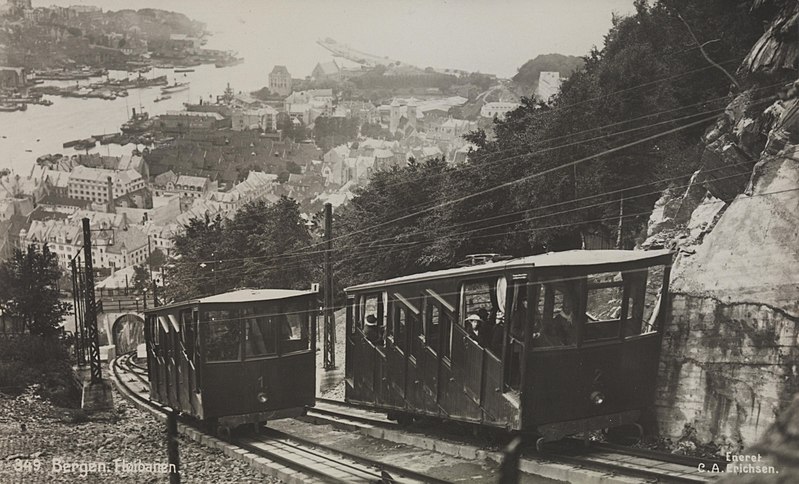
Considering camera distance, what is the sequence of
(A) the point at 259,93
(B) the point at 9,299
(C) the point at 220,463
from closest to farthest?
(C) the point at 220,463 → (B) the point at 9,299 → (A) the point at 259,93

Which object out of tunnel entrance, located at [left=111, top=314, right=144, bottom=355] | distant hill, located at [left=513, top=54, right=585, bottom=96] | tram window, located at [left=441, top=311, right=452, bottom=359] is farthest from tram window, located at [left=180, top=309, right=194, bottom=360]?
tunnel entrance, located at [left=111, top=314, right=144, bottom=355]

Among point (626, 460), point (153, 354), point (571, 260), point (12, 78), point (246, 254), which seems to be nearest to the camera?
point (626, 460)

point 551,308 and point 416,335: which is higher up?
point 551,308

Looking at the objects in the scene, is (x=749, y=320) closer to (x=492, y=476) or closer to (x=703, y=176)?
(x=492, y=476)

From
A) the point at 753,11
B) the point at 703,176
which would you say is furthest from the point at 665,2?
the point at 703,176

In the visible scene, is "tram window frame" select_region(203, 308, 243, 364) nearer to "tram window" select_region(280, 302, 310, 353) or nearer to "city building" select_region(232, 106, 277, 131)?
"tram window" select_region(280, 302, 310, 353)

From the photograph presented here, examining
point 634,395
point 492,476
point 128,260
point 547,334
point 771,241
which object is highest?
point 771,241

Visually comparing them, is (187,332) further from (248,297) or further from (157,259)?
(157,259)

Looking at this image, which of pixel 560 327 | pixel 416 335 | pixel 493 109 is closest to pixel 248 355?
pixel 416 335
